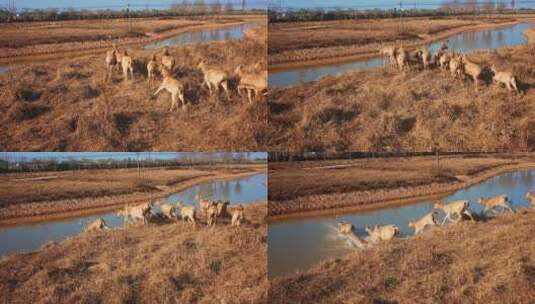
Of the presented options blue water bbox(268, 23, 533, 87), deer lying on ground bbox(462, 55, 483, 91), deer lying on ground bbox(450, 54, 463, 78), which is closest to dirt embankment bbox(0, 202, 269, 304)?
blue water bbox(268, 23, 533, 87)

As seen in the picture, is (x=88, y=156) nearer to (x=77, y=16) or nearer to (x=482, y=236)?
(x=77, y=16)

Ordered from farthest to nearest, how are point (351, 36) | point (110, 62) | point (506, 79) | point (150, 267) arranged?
1. point (351, 36)
2. point (506, 79)
3. point (110, 62)
4. point (150, 267)

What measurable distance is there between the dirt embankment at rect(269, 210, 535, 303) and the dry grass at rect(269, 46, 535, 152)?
96cm

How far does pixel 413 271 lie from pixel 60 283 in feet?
12.0

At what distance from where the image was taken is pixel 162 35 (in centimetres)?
583

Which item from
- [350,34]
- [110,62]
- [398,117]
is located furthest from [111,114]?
[398,117]

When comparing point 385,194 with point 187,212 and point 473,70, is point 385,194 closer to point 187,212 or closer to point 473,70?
A: point 473,70


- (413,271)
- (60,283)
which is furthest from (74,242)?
(413,271)

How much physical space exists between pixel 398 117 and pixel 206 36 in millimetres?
2307

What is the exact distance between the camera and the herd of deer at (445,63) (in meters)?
5.88

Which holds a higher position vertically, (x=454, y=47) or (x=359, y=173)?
(x=454, y=47)

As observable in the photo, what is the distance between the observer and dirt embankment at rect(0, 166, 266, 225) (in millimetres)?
5613

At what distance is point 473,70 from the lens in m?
5.91

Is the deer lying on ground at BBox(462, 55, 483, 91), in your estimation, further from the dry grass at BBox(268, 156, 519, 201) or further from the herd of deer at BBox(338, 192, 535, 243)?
the herd of deer at BBox(338, 192, 535, 243)
